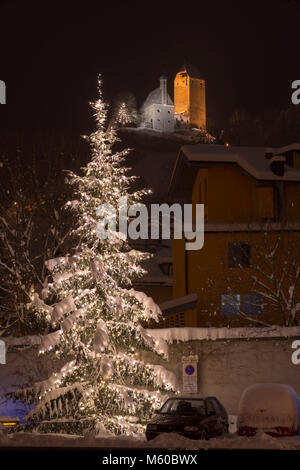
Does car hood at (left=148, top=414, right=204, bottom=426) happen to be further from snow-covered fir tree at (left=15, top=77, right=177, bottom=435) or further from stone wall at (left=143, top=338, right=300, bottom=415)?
stone wall at (left=143, top=338, right=300, bottom=415)

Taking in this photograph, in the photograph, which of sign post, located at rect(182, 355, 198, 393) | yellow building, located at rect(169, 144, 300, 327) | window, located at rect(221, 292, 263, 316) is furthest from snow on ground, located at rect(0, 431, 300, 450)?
window, located at rect(221, 292, 263, 316)

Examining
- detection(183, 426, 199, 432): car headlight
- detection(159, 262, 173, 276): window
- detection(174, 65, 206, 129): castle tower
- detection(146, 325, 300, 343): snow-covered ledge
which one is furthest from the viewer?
detection(174, 65, 206, 129): castle tower

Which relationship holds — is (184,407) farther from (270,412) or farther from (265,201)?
(265,201)

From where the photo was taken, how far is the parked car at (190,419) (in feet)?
52.6

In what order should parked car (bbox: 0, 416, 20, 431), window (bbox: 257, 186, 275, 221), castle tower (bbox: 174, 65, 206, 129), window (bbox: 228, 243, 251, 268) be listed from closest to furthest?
parked car (bbox: 0, 416, 20, 431) → window (bbox: 228, 243, 251, 268) → window (bbox: 257, 186, 275, 221) → castle tower (bbox: 174, 65, 206, 129)

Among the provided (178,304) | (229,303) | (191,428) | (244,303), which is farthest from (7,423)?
(244,303)

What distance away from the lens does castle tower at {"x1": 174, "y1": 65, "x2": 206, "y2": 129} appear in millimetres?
170875

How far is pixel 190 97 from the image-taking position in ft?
568

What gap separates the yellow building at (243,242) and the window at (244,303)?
44 mm

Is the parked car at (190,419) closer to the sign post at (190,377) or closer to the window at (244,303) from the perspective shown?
the sign post at (190,377)

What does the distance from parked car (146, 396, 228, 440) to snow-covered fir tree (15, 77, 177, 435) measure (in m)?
1.17

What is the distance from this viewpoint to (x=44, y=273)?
28.2 meters
